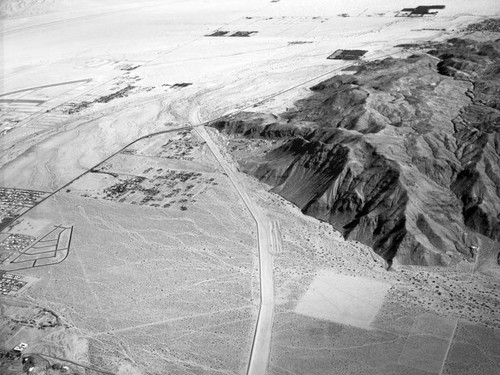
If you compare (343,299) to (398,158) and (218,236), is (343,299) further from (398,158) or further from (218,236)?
(398,158)

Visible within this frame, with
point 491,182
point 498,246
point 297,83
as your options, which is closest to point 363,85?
point 297,83

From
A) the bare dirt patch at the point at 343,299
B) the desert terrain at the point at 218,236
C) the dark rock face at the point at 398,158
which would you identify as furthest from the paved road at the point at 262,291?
the dark rock face at the point at 398,158

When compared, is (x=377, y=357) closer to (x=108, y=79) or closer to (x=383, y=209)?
(x=383, y=209)

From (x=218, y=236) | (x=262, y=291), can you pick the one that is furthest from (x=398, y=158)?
(x=262, y=291)

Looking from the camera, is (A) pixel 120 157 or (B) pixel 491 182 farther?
(A) pixel 120 157

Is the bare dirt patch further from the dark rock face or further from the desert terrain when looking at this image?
the dark rock face

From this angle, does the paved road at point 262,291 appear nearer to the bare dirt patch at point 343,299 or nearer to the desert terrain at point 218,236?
the desert terrain at point 218,236
